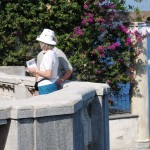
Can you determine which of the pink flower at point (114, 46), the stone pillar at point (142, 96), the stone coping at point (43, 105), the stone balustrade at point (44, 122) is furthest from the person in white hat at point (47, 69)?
the stone pillar at point (142, 96)

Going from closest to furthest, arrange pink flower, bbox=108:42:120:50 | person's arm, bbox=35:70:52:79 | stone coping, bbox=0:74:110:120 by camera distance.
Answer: stone coping, bbox=0:74:110:120
person's arm, bbox=35:70:52:79
pink flower, bbox=108:42:120:50

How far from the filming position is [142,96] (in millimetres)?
10812

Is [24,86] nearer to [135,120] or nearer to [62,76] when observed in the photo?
[62,76]

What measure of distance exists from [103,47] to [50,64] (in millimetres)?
4789

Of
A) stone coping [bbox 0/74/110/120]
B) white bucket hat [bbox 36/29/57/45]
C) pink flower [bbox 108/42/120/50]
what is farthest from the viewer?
pink flower [bbox 108/42/120/50]

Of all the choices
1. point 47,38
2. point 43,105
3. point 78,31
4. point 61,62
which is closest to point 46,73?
point 47,38

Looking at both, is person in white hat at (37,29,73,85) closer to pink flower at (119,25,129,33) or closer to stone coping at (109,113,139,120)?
stone coping at (109,113,139,120)

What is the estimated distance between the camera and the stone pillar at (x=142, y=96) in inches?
421

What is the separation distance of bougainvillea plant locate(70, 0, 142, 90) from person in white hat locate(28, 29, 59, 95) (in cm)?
412

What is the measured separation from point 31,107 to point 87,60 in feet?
21.8

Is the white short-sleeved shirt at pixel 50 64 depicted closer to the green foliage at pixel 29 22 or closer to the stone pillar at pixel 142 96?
the green foliage at pixel 29 22

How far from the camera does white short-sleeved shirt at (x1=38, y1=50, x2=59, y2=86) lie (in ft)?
18.8

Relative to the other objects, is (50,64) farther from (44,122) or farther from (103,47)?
(103,47)

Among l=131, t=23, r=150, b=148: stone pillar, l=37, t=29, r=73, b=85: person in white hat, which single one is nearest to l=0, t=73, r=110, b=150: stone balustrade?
l=37, t=29, r=73, b=85: person in white hat
